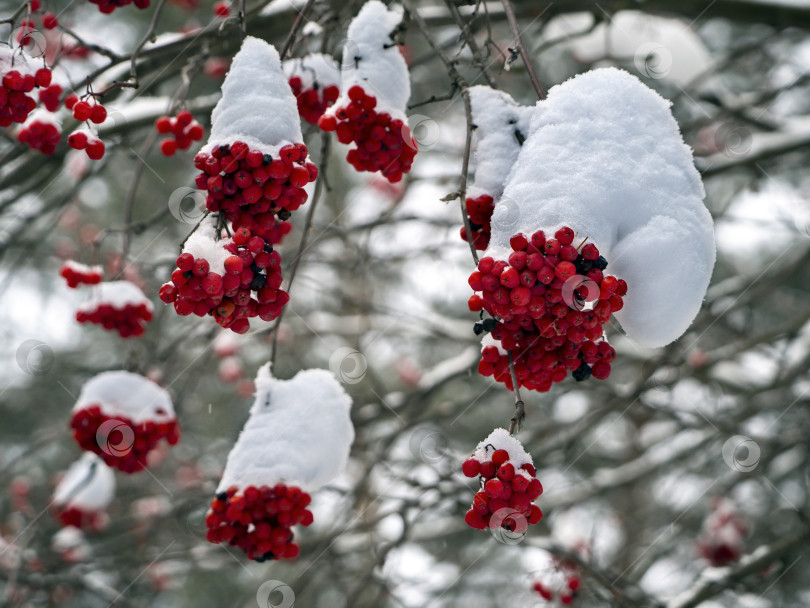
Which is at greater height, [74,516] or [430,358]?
[74,516]

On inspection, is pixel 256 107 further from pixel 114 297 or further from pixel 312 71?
pixel 114 297

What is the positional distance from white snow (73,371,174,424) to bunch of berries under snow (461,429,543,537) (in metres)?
1.40

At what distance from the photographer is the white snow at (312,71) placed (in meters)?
2.19

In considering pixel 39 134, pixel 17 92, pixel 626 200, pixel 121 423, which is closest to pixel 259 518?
pixel 121 423

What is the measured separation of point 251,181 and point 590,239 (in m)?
0.75

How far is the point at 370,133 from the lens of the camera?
1859 millimetres

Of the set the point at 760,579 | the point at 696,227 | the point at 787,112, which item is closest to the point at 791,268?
the point at 760,579
